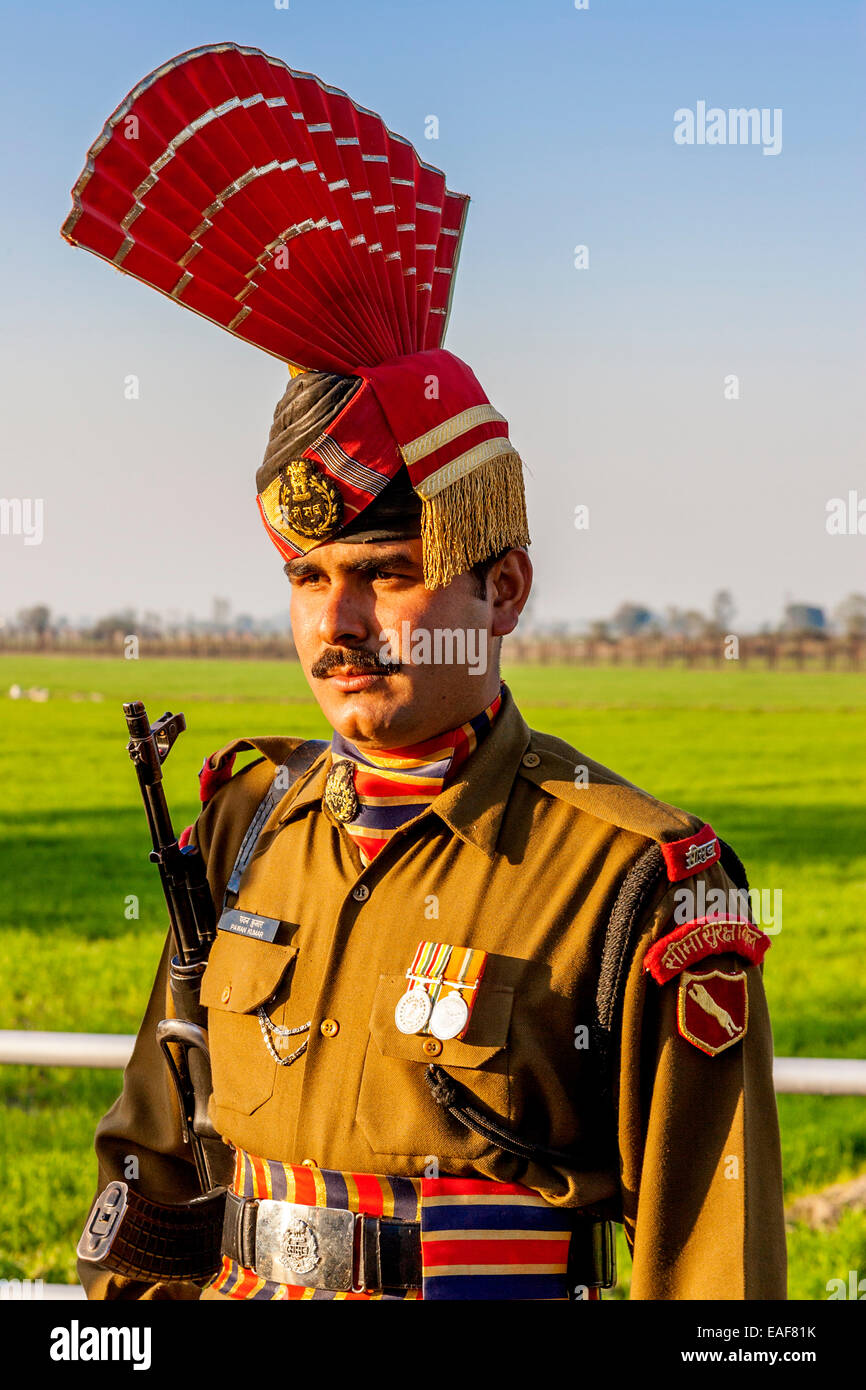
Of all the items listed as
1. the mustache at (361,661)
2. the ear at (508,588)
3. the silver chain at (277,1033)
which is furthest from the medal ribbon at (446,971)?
the ear at (508,588)

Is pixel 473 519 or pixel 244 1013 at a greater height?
pixel 473 519

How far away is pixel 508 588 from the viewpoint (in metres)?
2.41

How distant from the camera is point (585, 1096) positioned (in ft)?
6.91

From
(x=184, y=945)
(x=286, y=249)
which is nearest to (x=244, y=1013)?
(x=184, y=945)

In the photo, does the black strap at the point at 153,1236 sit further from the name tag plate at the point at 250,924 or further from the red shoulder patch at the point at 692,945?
the red shoulder patch at the point at 692,945

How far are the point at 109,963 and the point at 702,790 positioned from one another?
14787mm

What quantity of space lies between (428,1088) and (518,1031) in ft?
0.56

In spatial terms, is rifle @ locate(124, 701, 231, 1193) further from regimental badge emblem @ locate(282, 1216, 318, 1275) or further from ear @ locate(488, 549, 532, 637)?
ear @ locate(488, 549, 532, 637)

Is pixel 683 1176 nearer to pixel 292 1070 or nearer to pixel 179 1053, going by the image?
pixel 292 1070

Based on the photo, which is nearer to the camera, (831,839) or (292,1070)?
(292,1070)

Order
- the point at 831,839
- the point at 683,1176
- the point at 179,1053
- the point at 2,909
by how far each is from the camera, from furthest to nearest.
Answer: the point at 831,839
the point at 2,909
the point at 179,1053
the point at 683,1176

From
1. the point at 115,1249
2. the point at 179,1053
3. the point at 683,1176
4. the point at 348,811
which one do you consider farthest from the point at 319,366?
the point at 115,1249

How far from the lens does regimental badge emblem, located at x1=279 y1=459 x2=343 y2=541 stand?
2.21m

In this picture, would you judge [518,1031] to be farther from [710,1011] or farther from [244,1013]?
[244,1013]
